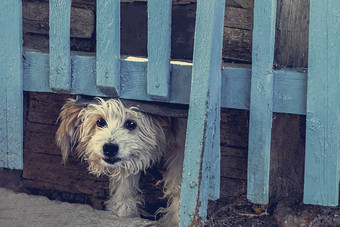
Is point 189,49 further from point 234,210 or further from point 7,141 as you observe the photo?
point 7,141

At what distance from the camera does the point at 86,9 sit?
3514 millimetres

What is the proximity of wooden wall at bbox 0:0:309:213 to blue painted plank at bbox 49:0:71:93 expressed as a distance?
19.3 inches

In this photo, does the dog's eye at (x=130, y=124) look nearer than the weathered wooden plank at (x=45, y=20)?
Yes

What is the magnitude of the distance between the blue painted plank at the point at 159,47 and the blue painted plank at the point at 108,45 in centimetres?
20

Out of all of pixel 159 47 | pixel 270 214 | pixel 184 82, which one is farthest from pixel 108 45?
pixel 270 214

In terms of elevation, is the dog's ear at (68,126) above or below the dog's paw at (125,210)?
above

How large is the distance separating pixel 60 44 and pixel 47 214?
119 centimetres

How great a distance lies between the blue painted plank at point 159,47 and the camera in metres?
2.82

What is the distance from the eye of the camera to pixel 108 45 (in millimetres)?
2932

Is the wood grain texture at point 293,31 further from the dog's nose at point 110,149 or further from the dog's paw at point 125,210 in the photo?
the dog's paw at point 125,210

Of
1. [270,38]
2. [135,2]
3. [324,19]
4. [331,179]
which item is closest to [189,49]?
[135,2]

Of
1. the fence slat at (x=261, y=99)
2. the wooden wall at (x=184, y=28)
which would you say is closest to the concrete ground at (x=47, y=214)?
the fence slat at (x=261, y=99)

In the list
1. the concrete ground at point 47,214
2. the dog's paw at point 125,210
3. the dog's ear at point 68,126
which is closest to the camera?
the dog's ear at point 68,126

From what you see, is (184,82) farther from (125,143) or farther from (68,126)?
(68,126)
